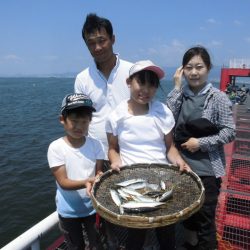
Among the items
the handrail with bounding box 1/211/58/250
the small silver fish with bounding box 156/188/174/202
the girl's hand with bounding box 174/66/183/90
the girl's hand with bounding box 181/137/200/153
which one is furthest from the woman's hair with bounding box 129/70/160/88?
the handrail with bounding box 1/211/58/250

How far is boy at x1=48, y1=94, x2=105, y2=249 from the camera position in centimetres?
318

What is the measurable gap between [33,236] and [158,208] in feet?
4.73

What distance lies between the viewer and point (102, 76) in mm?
3824

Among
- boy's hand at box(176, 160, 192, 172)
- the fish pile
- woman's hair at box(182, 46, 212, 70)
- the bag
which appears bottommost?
the fish pile

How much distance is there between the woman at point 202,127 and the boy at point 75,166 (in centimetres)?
105

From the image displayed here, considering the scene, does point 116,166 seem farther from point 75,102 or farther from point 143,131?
point 75,102

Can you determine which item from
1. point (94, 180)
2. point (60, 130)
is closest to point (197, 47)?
point (94, 180)

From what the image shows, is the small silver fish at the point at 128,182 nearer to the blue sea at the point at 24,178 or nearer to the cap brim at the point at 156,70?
the cap brim at the point at 156,70

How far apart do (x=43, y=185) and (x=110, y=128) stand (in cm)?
1152

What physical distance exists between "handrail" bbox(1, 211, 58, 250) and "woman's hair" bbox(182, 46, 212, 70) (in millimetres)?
2403

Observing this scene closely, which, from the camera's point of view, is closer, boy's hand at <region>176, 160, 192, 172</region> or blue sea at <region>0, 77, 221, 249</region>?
→ boy's hand at <region>176, 160, 192, 172</region>

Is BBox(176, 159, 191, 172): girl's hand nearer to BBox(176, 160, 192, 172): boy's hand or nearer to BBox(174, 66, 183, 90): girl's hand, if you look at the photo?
BBox(176, 160, 192, 172): boy's hand

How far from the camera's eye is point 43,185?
13984 mm

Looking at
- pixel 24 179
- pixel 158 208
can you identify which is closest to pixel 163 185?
pixel 158 208
